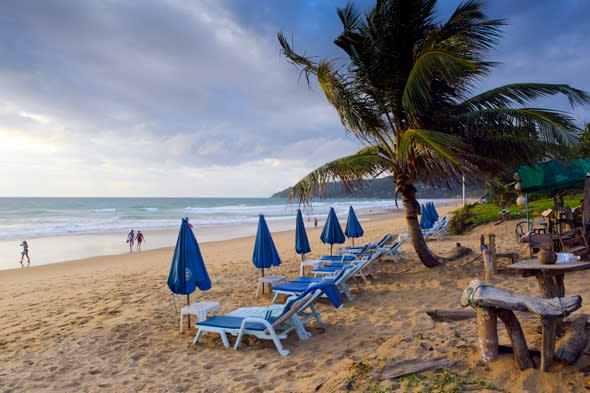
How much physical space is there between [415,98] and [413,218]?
2546mm

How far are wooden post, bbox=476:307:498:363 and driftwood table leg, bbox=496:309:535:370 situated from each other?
0.09 meters

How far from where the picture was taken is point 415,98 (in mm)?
6914

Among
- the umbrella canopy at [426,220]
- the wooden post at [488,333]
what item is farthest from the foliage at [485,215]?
the wooden post at [488,333]

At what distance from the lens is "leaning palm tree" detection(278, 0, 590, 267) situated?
22.6 ft

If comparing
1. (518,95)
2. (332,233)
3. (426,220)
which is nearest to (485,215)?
(426,220)

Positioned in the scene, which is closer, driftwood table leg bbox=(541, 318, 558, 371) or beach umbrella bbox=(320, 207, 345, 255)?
driftwood table leg bbox=(541, 318, 558, 371)

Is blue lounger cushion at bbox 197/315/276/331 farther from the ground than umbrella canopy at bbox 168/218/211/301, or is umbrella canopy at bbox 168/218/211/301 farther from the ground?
umbrella canopy at bbox 168/218/211/301

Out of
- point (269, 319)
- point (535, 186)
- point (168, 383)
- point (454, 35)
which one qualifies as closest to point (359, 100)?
point (454, 35)

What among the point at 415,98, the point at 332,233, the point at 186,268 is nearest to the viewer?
the point at 186,268

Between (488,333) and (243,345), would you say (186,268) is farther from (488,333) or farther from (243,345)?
(488,333)

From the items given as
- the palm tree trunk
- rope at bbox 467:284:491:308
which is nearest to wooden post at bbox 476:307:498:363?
rope at bbox 467:284:491:308

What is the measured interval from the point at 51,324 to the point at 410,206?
6.46m

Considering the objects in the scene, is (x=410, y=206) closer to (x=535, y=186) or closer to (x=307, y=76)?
(x=535, y=186)

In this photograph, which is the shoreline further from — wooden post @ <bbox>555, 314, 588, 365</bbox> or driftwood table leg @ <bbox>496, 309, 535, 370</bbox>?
→ wooden post @ <bbox>555, 314, 588, 365</bbox>
